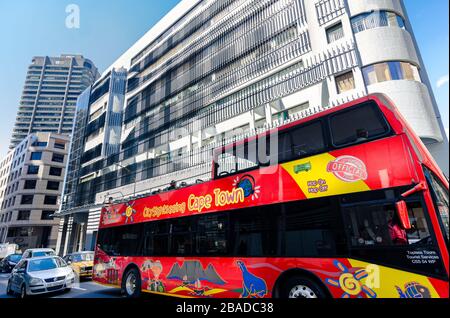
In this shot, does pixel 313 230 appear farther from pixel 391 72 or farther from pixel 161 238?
pixel 391 72

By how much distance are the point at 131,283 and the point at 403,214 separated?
890 centimetres

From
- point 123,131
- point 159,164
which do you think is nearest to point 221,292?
point 159,164

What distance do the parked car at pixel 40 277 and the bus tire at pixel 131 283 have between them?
3071 millimetres

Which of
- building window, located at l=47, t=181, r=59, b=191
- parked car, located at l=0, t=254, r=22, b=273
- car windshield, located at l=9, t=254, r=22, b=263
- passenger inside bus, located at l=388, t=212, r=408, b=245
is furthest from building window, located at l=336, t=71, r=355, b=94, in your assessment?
building window, located at l=47, t=181, r=59, b=191

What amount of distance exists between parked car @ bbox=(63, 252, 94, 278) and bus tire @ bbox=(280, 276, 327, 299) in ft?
44.1

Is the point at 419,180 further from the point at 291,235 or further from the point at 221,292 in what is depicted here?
the point at 221,292

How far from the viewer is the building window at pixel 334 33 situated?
15.5m

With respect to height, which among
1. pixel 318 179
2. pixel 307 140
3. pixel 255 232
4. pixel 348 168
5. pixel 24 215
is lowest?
pixel 255 232

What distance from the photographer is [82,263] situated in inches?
564

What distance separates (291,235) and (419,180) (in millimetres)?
2538

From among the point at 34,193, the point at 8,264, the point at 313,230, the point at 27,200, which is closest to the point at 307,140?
the point at 313,230

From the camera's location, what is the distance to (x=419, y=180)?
3971mm

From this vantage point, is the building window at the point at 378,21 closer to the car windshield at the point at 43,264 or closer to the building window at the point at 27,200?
the car windshield at the point at 43,264

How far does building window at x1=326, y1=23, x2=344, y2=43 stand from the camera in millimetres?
15542
